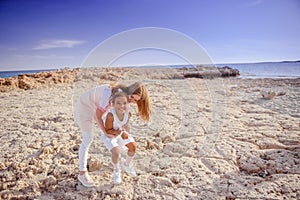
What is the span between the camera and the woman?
195cm

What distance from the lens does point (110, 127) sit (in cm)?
195

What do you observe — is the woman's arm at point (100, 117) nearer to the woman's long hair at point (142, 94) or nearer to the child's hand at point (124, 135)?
→ the child's hand at point (124, 135)

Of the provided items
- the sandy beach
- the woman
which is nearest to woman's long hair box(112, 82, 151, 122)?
the woman

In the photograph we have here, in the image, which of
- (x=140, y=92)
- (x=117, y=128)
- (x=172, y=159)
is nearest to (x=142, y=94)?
(x=140, y=92)

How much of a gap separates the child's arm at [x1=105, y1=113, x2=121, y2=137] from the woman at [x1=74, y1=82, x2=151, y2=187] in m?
0.05

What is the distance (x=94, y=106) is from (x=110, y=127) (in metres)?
0.28

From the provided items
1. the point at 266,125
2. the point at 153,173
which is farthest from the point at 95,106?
the point at 266,125

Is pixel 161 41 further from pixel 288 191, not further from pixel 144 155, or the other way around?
pixel 288 191

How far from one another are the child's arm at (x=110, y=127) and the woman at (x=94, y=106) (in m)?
0.05

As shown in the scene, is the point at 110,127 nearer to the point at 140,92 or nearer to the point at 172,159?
the point at 140,92

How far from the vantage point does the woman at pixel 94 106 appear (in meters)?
1.95

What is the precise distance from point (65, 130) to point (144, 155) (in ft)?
5.55

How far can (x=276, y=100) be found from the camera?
592 cm

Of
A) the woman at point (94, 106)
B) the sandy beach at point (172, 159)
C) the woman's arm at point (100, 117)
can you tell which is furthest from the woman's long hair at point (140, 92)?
the sandy beach at point (172, 159)
